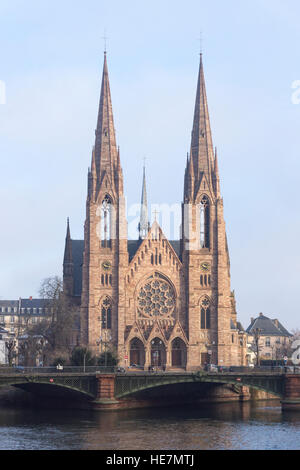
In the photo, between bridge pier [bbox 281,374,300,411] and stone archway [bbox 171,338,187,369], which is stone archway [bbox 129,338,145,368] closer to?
stone archway [bbox 171,338,187,369]

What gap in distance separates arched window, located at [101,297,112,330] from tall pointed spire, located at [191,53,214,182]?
909 inches

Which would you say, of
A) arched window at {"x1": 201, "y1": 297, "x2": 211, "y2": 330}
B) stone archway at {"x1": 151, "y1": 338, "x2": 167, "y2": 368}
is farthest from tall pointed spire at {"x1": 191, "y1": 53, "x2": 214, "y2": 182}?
stone archway at {"x1": 151, "y1": 338, "x2": 167, "y2": 368}

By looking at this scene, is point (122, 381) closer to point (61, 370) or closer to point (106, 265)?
point (61, 370)

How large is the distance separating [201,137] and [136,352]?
34.5 m

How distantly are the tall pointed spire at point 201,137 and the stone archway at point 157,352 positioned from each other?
25223 millimetres

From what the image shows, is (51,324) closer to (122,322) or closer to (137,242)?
(122,322)

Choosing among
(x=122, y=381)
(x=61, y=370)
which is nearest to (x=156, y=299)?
(x=61, y=370)

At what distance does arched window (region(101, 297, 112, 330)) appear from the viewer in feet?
400

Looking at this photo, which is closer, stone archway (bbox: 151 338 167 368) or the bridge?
the bridge

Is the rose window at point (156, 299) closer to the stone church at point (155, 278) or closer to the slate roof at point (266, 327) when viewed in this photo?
the stone church at point (155, 278)

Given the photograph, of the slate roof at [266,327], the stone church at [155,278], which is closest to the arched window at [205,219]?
the stone church at [155,278]

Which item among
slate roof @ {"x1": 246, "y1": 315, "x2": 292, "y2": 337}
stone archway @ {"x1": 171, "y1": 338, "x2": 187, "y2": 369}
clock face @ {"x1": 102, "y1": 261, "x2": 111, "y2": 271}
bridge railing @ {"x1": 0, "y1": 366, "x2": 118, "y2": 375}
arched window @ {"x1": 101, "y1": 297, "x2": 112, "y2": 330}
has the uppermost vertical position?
clock face @ {"x1": 102, "y1": 261, "x2": 111, "y2": 271}

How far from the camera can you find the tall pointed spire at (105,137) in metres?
126

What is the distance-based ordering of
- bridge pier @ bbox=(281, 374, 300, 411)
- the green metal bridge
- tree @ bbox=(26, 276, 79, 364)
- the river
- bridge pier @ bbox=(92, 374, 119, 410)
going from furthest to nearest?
tree @ bbox=(26, 276, 79, 364) < bridge pier @ bbox=(281, 374, 300, 411) < bridge pier @ bbox=(92, 374, 119, 410) < the green metal bridge < the river
